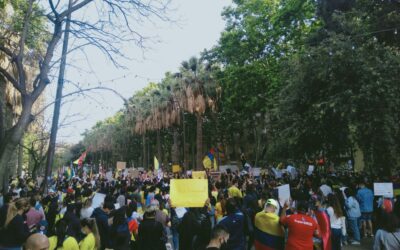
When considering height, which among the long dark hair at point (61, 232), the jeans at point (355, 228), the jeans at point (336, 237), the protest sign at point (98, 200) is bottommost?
the jeans at point (355, 228)

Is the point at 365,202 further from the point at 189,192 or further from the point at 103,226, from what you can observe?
the point at 103,226

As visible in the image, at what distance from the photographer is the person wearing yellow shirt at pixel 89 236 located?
562 centimetres

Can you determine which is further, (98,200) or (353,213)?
(353,213)

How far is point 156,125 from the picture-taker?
4369 cm

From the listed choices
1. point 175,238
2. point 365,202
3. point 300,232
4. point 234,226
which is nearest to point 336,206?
point 300,232

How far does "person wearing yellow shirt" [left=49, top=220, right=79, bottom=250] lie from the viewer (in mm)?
5387

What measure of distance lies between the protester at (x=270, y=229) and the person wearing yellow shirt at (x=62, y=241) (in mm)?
3099

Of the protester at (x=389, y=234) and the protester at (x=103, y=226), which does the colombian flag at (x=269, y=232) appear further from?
the protester at (x=103, y=226)

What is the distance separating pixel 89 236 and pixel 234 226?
233cm

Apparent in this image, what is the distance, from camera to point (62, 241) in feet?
18.6

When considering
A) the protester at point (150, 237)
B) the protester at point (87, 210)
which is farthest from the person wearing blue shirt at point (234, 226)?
the protester at point (87, 210)

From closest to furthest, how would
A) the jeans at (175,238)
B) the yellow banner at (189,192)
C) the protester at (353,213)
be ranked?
the yellow banner at (189,192) < the jeans at (175,238) < the protester at (353,213)

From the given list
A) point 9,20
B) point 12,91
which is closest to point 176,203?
point 9,20

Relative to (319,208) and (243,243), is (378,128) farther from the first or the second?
(243,243)
